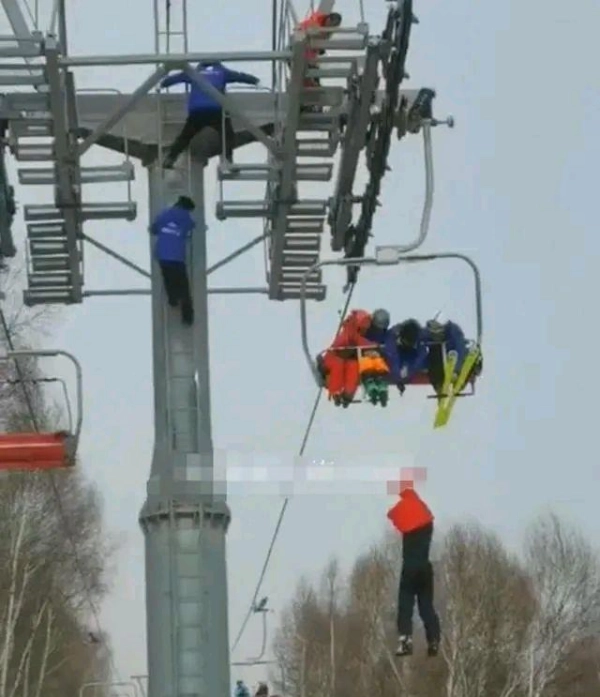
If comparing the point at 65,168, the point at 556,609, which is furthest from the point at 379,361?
the point at 556,609

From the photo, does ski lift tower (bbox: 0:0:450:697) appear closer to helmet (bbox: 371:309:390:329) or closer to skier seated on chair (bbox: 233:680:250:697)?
helmet (bbox: 371:309:390:329)

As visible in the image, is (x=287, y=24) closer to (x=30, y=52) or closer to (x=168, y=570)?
(x=30, y=52)

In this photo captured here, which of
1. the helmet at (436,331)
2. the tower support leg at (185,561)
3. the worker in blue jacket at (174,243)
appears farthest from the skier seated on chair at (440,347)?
the worker in blue jacket at (174,243)

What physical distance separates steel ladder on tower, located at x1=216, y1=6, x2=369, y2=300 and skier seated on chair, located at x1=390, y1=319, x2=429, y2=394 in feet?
4.92

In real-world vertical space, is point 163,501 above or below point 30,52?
below

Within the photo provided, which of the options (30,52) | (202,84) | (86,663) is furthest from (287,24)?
(86,663)

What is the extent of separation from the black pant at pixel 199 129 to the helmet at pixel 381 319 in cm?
238

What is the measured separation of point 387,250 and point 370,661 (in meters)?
38.6

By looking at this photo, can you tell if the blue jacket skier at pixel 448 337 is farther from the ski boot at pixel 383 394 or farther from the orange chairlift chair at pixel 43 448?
the orange chairlift chair at pixel 43 448

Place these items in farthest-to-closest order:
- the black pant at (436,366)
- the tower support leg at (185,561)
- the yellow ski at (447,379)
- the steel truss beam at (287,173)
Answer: the tower support leg at (185,561), the steel truss beam at (287,173), the black pant at (436,366), the yellow ski at (447,379)

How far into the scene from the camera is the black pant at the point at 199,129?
13.9 metres

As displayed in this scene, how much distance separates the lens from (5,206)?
46.6 feet

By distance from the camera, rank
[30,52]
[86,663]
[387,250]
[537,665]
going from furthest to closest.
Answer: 1. [86,663]
2. [537,665]
3. [30,52]
4. [387,250]

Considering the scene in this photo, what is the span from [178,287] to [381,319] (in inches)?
97.1
